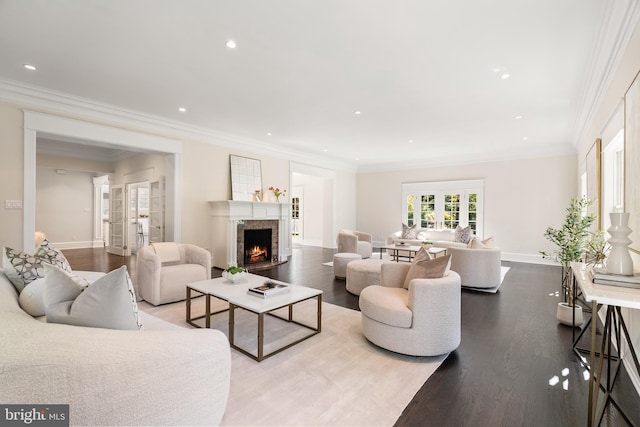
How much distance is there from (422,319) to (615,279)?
1.26 meters

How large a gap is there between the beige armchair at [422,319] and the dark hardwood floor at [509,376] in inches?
8.3

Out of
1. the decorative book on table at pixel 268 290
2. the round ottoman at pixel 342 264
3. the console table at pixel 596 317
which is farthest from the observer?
the round ottoman at pixel 342 264

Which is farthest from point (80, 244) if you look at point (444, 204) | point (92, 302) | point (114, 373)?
point (444, 204)

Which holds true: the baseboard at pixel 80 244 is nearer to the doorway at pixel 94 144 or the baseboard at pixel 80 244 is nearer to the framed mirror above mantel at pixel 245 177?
the doorway at pixel 94 144

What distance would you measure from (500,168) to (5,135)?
9.75 meters

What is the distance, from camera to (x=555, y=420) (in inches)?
71.6

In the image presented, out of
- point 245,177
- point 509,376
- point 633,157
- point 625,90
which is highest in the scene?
point 625,90

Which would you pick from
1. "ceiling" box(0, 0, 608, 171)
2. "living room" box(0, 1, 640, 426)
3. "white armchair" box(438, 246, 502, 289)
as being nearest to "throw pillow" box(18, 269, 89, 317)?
"ceiling" box(0, 0, 608, 171)

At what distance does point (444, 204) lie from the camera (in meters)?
8.65

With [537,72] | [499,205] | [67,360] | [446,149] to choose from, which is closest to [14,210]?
[67,360]

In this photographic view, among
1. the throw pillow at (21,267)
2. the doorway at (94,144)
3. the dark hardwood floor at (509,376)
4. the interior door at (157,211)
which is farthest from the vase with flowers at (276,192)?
the throw pillow at (21,267)

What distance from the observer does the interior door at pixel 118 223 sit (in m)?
7.87

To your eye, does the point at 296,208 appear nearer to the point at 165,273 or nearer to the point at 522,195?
the point at 522,195

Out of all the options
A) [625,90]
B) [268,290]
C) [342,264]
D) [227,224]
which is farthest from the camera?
[227,224]
